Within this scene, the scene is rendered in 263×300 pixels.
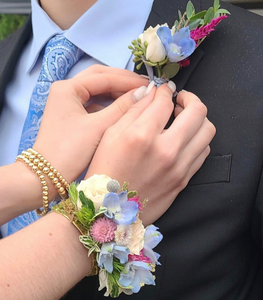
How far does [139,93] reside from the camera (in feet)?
2.19

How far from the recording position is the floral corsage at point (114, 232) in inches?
20.6

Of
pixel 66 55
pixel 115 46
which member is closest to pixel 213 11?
pixel 115 46

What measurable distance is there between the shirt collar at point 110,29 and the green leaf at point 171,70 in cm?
17

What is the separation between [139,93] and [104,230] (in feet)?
0.97

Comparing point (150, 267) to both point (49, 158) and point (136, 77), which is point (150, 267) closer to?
point (49, 158)

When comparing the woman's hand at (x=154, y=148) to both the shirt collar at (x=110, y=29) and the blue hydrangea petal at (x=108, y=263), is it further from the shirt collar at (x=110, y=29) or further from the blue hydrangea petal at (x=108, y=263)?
the shirt collar at (x=110, y=29)

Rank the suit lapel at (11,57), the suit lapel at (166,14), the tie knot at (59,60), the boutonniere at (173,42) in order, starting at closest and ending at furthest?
the boutonniere at (173,42), the suit lapel at (166,14), the tie knot at (59,60), the suit lapel at (11,57)

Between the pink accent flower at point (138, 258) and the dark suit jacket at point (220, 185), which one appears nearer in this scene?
the pink accent flower at point (138, 258)

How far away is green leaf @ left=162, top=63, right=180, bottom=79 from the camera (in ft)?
2.17

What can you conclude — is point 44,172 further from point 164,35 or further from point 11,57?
point 11,57

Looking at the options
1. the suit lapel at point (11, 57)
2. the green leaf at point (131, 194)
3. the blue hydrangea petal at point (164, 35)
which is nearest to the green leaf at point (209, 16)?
the blue hydrangea petal at point (164, 35)

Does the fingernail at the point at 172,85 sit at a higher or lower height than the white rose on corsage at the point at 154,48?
lower

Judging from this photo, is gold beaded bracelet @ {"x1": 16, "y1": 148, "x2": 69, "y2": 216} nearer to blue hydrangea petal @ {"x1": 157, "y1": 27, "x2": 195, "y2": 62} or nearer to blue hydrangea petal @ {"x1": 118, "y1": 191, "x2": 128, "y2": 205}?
blue hydrangea petal @ {"x1": 118, "y1": 191, "x2": 128, "y2": 205}

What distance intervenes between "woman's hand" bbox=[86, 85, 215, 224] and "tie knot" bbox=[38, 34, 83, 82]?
0.30 meters
